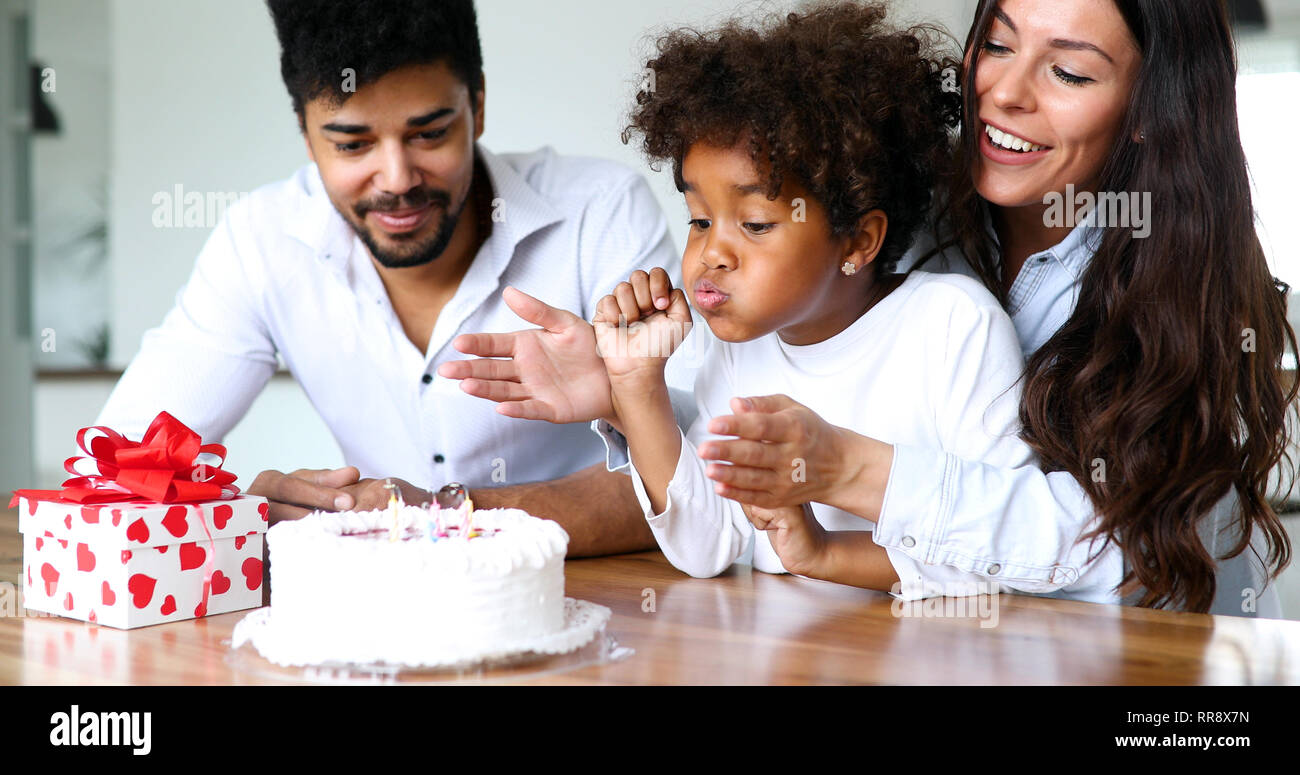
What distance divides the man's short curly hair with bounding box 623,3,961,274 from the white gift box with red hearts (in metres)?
0.62

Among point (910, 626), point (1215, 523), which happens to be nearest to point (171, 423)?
point (910, 626)

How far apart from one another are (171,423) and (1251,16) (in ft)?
10.9

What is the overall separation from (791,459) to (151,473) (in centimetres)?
60

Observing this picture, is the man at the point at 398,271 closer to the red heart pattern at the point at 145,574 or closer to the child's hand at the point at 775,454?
the red heart pattern at the point at 145,574

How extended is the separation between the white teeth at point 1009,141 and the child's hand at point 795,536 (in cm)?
53

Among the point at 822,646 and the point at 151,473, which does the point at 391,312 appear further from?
the point at 822,646

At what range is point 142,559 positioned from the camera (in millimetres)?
1110

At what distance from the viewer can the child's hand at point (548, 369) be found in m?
1.34

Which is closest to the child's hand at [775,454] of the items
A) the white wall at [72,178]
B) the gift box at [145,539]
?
the gift box at [145,539]

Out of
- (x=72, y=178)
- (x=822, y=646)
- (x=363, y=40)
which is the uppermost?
(x=72, y=178)

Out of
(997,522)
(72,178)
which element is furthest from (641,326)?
(72,178)
